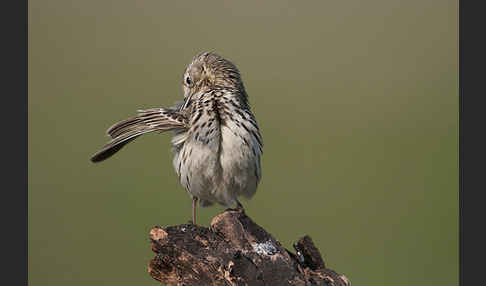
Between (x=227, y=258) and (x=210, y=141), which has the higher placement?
(x=210, y=141)

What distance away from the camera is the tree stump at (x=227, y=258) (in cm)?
459

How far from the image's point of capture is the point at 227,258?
4.66 m

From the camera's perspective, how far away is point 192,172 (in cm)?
588

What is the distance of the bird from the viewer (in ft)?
18.9

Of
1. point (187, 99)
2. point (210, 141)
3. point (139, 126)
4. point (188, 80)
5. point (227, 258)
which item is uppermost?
point (188, 80)

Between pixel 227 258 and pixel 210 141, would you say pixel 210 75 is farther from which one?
pixel 227 258

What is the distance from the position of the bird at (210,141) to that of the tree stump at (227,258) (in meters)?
0.89

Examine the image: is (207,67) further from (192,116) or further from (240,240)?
(240,240)

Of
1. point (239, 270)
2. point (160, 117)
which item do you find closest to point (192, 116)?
point (160, 117)

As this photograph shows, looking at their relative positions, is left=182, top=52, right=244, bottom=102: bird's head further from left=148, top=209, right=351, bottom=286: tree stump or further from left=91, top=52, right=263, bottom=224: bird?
left=148, top=209, right=351, bottom=286: tree stump

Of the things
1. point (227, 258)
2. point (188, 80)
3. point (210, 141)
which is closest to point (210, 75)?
point (188, 80)

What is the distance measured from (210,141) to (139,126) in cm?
74

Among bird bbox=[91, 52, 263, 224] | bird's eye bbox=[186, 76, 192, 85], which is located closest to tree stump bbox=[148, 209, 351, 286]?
bird bbox=[91, 52, 263, 224]

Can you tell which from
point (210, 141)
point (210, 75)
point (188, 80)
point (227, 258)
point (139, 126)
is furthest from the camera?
point (188, 80)
